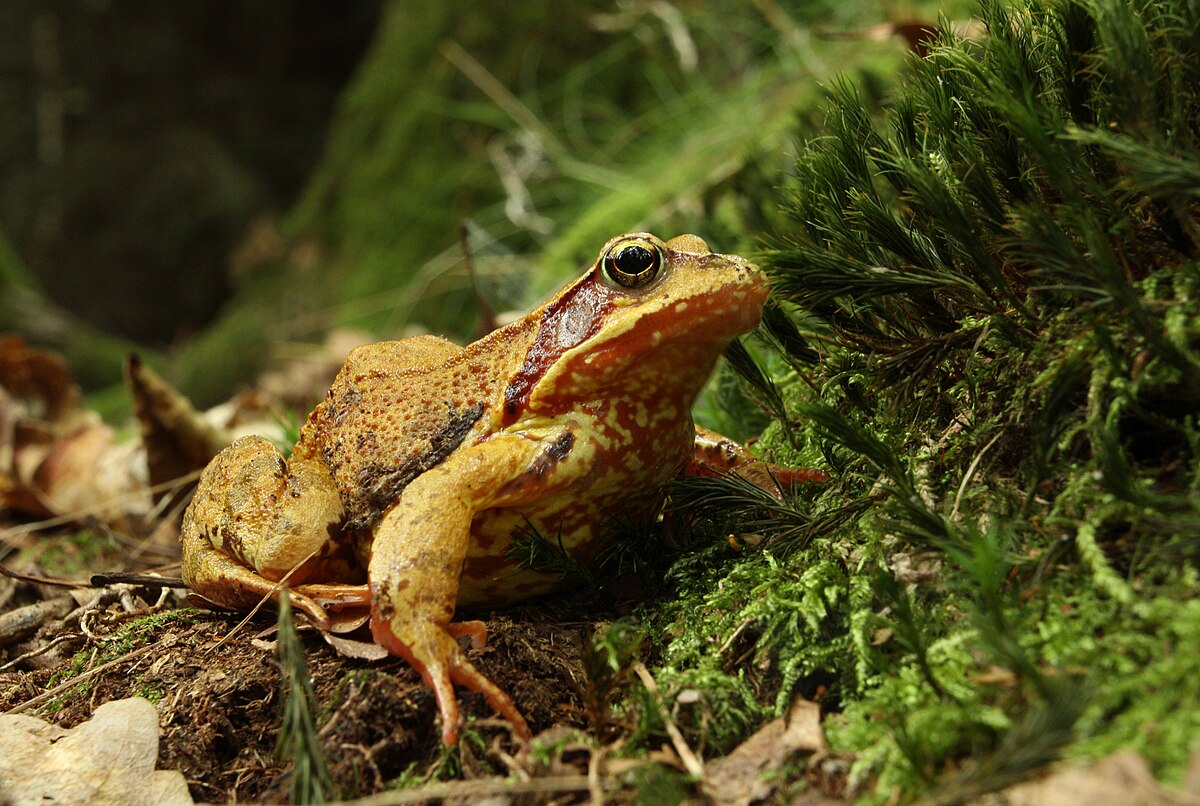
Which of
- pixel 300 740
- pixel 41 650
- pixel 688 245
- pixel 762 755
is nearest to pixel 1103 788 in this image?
pixel 762 755

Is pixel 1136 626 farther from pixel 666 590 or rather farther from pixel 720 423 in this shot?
pixel 720 423

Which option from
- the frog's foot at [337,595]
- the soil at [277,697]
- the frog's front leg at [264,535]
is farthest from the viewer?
the frog's front leg at [264,535]

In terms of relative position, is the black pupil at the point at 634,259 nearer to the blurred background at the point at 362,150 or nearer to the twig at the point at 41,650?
the blurred background at the point at 362,150

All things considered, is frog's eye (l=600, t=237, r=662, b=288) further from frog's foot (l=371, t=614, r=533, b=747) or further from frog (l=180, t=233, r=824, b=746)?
frog's foot (l=371, t=614, r=533, b=747)

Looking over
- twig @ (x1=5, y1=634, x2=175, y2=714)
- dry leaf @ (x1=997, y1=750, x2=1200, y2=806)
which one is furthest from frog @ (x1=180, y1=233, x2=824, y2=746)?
dry leaf @ (x1=997, y1=750, x2=1200, y2=806)

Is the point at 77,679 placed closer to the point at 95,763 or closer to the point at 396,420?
the point at 95,763

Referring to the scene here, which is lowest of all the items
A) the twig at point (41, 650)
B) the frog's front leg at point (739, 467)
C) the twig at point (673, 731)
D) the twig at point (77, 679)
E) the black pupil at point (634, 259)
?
the twig at point (673, 731)

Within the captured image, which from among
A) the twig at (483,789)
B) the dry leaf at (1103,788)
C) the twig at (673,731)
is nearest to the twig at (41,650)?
the twig at (483,789)

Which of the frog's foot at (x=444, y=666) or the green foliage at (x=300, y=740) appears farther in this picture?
the frog's foot at (x=444, y=666)
